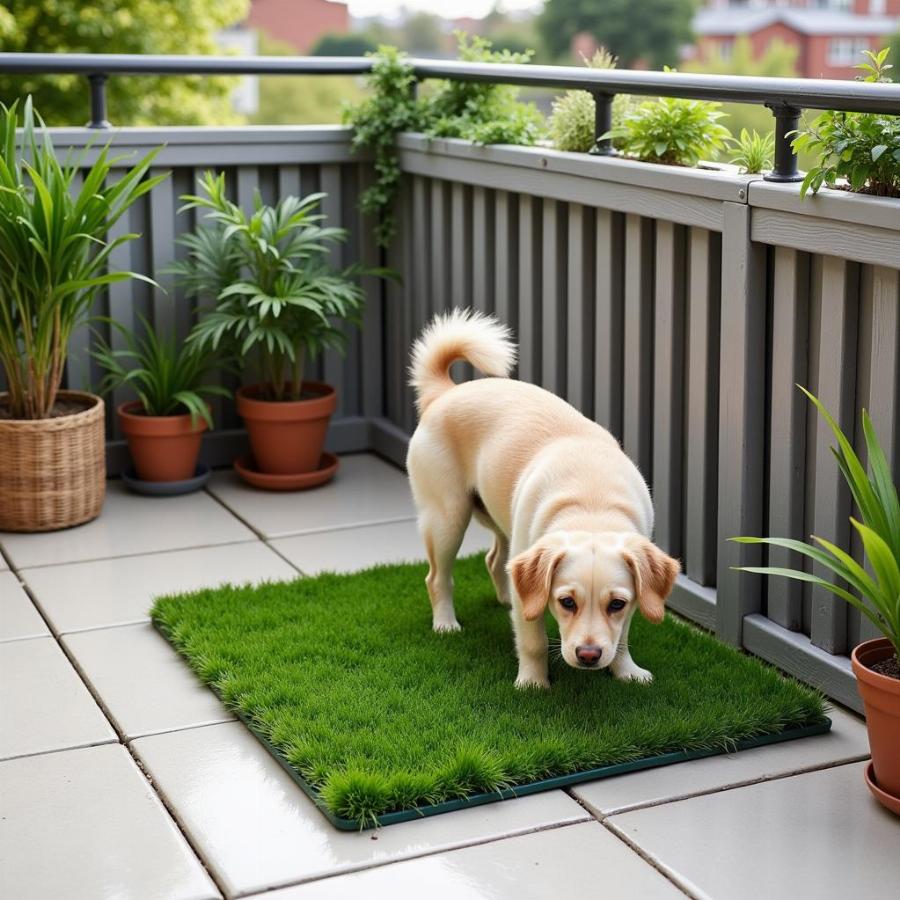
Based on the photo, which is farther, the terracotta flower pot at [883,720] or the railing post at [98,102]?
the railing post at [98,102]

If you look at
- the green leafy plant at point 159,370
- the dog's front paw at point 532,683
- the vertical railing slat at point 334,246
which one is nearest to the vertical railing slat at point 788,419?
the dog's front paw at point 532,683

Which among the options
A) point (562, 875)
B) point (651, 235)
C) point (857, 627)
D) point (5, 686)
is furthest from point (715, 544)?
point (5, 686)

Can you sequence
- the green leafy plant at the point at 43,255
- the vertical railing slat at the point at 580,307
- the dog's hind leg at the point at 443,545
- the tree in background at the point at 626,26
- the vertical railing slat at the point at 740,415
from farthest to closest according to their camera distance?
the tree in background at the point at 626,26
the green leafy plant at the point at 43,255
the vertical railing slat at the point at 580,307
the dog's hind leg at the point at 443,545
the vertical railing slat at the point at 740,415

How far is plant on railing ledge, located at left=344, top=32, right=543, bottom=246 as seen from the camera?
463cm

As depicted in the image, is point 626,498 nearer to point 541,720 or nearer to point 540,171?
point 541,720

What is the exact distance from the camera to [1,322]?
425 cm

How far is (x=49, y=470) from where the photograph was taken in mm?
4277

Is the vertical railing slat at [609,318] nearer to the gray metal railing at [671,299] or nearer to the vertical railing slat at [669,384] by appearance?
the gray metal railing at [671,299]

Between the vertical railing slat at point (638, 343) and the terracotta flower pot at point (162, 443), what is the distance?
1.57 m

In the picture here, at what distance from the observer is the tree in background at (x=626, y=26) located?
65688 millimetres

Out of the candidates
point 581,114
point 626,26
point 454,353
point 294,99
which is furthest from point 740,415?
point 626,26

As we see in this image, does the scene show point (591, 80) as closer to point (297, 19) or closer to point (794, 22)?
point (297, 19)

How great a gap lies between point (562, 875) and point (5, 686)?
147cm

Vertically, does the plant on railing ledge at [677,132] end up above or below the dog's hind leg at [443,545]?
above
